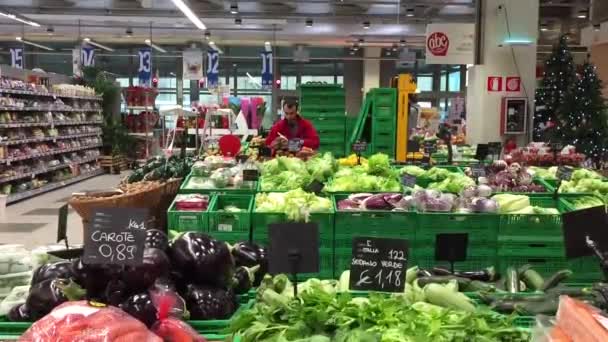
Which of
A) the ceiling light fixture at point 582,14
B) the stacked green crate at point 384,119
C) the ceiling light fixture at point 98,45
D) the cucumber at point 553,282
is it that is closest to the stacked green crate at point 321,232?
the cucumber at point 553,282

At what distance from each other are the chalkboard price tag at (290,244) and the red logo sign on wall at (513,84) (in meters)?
10.0

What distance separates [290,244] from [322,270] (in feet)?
5.37

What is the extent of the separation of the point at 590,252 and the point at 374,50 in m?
21.8

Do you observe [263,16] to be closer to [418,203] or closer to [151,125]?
[151,125]

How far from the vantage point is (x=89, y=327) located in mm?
1665

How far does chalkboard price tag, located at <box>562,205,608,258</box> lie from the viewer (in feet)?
8.29

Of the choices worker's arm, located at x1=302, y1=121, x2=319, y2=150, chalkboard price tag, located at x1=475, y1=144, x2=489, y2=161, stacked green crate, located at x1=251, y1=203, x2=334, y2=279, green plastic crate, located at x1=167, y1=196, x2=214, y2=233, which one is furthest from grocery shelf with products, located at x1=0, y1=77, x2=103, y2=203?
stacked green crate, located at x1=251, y1=203, x2=334, y2=279

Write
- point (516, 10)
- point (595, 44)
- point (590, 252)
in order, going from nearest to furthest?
point (590, 252), point (516, 10), point (595, 44)

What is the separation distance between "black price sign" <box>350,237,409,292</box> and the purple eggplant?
472 millimetres

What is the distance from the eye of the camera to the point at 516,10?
11.3 metres

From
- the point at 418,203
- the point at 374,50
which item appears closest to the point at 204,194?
the point at 418,203

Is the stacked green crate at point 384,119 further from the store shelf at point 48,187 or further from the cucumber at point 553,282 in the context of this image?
the store shelf at point 48,187

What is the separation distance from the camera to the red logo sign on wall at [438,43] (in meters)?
12.2

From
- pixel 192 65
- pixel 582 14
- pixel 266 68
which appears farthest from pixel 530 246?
pixel 192 65
